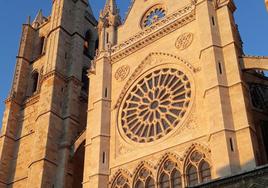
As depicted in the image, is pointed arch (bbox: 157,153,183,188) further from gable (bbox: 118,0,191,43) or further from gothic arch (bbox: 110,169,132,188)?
gable (bbox: 118,0,191,43)

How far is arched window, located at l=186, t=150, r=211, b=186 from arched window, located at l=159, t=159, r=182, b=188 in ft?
1.39

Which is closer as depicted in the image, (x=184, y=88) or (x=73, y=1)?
(x=184, y=88)

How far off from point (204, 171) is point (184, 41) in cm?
570

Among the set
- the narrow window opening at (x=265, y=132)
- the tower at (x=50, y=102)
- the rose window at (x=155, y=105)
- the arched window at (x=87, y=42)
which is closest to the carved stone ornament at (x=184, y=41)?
the rose window at (x=155, y=105)

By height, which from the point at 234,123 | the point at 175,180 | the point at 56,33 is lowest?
the point at 175,180

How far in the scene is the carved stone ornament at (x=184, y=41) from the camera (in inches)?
672

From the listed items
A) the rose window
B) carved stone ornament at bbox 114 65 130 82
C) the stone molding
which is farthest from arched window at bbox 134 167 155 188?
carved stone ornament at bbox 114 65 130 82

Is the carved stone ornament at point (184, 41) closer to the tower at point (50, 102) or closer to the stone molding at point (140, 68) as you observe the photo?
the stone molding at point (140, 68)

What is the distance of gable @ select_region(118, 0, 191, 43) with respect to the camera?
19.9m

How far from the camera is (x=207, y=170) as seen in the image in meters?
14.0

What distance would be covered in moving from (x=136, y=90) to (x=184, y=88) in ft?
8.19

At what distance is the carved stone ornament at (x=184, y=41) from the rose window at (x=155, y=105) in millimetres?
1016

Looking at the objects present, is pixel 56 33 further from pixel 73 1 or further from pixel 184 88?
pixel 184 88

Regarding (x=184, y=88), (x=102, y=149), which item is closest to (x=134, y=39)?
(x=184, y=88)
